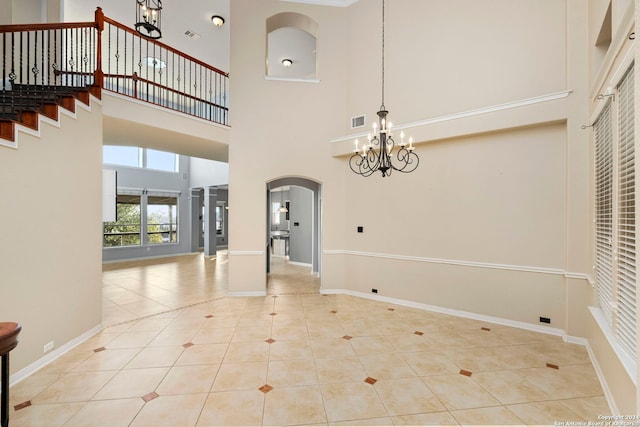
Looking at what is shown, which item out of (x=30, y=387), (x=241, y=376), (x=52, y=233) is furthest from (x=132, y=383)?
(x=52, y=233)

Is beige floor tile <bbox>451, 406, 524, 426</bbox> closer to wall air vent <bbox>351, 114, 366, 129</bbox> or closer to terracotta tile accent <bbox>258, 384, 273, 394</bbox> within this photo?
terracotta tile accent <bbox>258, 384, 273, 394</bbox>

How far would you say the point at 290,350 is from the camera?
322 centimetres

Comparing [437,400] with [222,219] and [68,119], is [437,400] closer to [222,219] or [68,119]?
[68,119]

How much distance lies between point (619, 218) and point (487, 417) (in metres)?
2.03

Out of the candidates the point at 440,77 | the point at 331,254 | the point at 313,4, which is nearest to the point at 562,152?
the point at 440,77

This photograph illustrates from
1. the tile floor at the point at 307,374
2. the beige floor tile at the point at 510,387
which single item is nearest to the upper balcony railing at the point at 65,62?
the tile floor at the point at 307,374

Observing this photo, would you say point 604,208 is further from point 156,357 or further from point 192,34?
point 192,34

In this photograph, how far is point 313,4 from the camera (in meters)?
5.45

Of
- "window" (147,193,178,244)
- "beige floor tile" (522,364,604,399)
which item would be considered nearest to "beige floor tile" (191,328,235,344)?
"beige floor tile" (522,364,604,399)

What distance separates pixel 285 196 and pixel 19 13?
328 inches

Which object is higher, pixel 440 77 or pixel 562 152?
pixel 440 77

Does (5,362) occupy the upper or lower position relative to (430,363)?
upper

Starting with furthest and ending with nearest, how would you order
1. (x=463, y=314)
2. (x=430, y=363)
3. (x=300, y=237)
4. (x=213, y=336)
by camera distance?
(x=300, y=237)
(x=463, y=314)
(x=213, y=336)
(x=430, y=363)

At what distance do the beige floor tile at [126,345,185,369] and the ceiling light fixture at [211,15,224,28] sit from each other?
22.5ft
